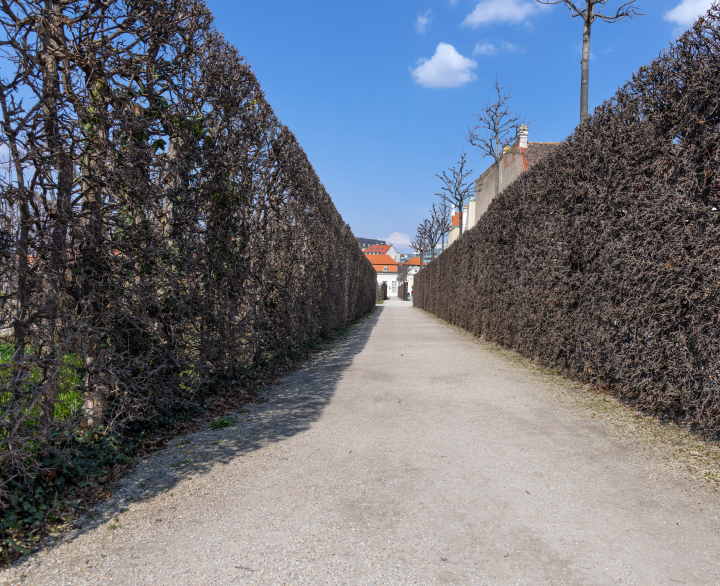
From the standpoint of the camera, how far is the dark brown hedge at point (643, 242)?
3.82m

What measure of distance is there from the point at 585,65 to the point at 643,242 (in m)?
9.56

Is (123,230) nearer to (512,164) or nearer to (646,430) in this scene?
(646,430)

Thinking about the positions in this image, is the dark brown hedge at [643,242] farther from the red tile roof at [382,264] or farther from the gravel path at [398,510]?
the red tile roof at [382,264]

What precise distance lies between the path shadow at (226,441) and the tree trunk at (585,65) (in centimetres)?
1037

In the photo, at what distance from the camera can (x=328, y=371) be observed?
710 cm

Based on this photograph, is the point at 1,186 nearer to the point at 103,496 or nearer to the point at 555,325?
the point at 103,496

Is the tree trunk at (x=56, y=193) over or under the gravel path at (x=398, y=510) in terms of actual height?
over

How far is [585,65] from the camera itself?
11617mm

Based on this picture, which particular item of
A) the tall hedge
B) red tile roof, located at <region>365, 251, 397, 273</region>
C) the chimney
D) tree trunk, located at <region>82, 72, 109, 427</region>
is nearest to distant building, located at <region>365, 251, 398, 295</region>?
red tile roof, located at <region>365, 251, 397, 273</region>

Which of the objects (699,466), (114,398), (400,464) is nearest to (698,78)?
(699,466)

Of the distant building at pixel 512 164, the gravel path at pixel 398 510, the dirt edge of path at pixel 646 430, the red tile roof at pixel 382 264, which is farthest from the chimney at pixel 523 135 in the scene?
the red tile roof at pixel 382 264

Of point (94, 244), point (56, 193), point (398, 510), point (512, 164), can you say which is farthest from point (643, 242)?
point (512, 164)

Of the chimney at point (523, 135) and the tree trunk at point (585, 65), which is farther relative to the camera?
the chimney at point (523, 135)

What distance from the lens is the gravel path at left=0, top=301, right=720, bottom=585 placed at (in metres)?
2.14
